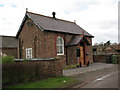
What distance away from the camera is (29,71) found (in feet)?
33.7

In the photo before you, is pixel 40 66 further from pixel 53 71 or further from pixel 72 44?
pixel 72 44

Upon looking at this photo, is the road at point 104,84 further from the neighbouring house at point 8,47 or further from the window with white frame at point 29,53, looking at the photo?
the neighbouring house at point 8,47

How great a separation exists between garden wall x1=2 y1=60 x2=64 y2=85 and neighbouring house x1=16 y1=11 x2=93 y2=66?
297 inches

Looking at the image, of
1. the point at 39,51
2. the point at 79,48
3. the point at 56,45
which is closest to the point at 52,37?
the point at 56,45

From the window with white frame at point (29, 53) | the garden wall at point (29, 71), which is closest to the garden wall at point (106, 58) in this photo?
the window with white frame at point (29, 53)

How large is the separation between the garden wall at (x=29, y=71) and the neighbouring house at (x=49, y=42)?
24.8ft

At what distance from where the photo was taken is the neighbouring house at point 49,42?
1994 centimetres

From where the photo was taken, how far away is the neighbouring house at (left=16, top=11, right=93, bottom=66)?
19.9 m

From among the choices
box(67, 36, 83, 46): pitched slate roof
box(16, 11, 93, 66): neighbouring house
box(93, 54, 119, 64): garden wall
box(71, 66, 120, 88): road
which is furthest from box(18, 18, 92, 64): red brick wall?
box(93, 54, 119, 64): garden wall

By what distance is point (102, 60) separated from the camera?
27.9m

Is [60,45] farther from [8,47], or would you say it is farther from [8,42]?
[8,42]

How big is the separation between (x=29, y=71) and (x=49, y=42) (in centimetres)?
989

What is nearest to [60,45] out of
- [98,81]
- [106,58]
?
[106,58]

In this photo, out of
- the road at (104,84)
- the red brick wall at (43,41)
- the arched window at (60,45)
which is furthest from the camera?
the arched window at (60,45)
